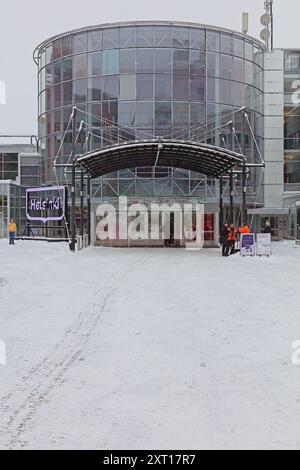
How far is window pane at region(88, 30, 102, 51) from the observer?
42.8m

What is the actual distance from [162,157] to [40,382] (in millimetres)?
28987

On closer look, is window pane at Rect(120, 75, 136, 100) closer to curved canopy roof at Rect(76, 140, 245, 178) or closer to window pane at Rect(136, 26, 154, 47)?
window pane at Rect(136, 26, 154, 47)

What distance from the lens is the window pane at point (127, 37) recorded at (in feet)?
137

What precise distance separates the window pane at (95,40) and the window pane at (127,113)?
5014mm

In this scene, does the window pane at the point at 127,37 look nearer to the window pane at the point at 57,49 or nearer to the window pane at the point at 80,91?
the window pane at the point at 80,91

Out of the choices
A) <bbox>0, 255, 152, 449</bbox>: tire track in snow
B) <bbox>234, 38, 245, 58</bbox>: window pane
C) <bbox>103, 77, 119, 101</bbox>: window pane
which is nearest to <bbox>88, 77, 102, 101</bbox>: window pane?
<bbox>103, 77, 119, 101</bbox>: window pane

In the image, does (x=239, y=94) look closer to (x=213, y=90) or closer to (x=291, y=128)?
(x=213, y=90)

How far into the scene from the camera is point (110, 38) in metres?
42.4

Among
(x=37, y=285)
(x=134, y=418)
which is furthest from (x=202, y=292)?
(x=134, y=418)

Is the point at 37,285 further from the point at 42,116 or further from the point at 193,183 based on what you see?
the point at 42,116

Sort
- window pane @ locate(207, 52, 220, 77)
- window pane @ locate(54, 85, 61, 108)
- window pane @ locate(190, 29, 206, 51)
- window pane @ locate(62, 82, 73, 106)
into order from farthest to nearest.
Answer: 1. window pane @ locate(54, 85, 61, 108)
2. window pane @ locate(62, 82, 73, 106)
3. window pane @ locate(207, 52, 220, 77)
4. window pane @ locate(190, 29, 206, 51)

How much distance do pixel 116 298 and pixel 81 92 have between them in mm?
32845

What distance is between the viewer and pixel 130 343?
823 centimetres

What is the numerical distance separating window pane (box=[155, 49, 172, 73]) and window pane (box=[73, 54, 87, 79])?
5.44m
